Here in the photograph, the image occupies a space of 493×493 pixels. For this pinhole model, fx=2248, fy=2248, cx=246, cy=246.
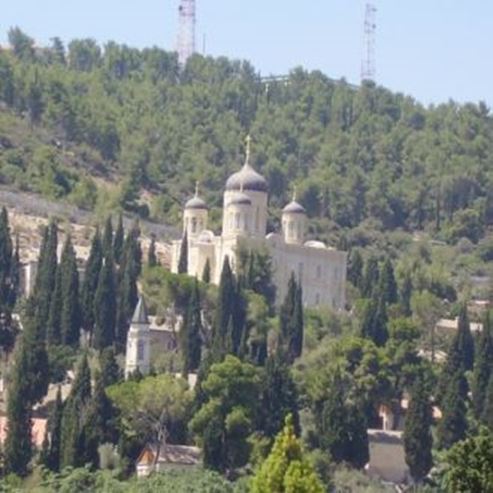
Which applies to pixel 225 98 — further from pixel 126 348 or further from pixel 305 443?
pixel 305 443

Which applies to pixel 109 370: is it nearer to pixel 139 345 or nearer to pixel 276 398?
Result: pixel 139 345

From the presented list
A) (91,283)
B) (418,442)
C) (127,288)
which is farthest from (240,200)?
(418,442)

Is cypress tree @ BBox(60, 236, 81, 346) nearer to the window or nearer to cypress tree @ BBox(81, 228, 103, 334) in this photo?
cypress tree @ BBox(81, 228, 103, 334)

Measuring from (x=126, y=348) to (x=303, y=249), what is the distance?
37.7 ft

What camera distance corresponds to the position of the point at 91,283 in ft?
199

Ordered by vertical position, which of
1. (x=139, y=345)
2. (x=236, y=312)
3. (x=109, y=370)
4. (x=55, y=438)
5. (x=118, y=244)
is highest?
(x=118, y=244)

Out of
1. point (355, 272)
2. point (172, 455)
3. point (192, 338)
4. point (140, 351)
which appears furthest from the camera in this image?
point (355, 272)

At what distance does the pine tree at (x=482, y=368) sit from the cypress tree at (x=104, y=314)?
9.65 m

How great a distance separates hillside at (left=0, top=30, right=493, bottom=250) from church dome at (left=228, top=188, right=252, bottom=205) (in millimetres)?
12656

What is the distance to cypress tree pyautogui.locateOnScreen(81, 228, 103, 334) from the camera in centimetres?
5978

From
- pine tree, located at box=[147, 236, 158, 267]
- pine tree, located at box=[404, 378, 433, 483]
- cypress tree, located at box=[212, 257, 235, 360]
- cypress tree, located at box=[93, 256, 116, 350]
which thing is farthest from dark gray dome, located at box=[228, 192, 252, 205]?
pine tree, located at box=[404, 378, 433, 483]

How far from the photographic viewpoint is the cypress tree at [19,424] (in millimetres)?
48938

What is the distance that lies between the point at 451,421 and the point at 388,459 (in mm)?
1920

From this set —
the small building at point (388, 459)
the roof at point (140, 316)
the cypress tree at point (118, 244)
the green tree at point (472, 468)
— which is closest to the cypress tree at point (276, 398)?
the small building at point (388, 459)
